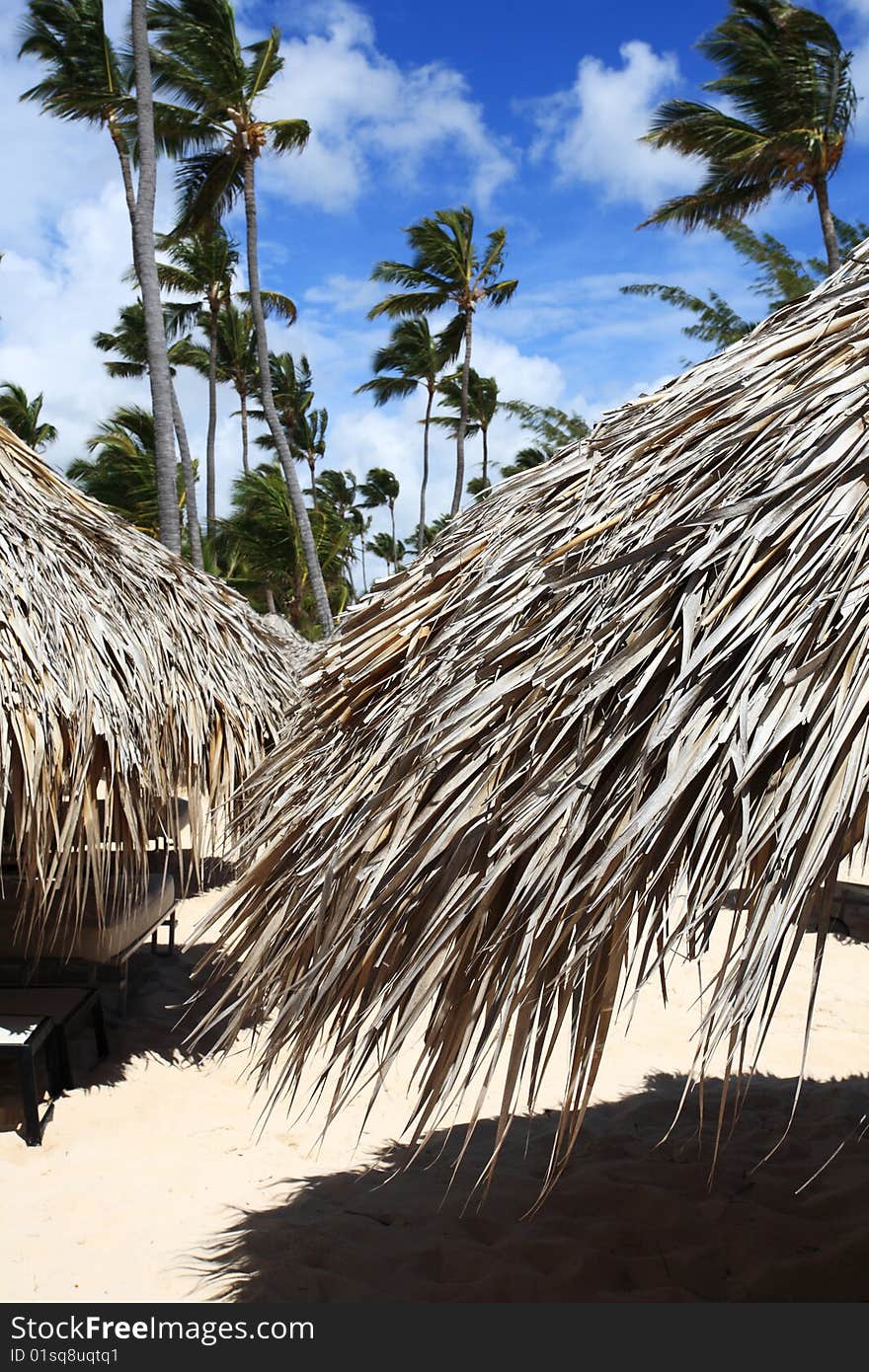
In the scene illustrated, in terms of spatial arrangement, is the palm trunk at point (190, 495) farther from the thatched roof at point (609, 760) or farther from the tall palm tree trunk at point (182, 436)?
the thatched roof at point (609, 760)

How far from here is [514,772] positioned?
1.80 m

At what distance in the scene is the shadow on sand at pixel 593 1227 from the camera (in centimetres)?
255

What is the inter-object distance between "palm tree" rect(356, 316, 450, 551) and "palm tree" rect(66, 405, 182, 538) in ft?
28.7

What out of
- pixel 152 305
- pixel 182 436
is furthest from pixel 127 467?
pixel 152 305

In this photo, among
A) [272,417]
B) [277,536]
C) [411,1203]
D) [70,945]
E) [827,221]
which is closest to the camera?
[411,1203]

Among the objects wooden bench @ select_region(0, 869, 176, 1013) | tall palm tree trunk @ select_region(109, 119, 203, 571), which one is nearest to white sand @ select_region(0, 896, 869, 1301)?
wooden bench @ select_region(0, 869, 176, 1013)

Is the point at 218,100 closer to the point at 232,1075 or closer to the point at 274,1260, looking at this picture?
the point at 232,1075

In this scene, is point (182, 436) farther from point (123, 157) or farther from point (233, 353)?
point (233, 353)

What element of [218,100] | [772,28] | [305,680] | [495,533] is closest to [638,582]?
[495,533]

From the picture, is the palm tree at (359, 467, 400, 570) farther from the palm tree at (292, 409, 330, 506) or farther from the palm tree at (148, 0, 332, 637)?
the palm tree at (148, 0, 332, 637)

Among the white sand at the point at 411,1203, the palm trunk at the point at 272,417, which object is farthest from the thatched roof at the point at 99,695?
the palm trunk at the point at 272,417

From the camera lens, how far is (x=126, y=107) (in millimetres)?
14516

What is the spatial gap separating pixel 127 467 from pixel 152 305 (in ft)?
35.3

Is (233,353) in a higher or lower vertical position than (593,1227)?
higher
